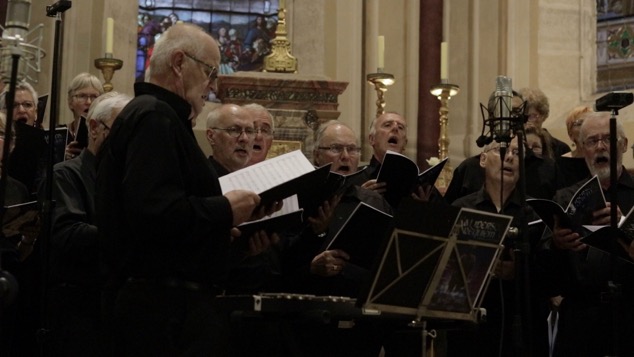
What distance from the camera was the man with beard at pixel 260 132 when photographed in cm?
517

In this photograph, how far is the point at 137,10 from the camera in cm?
864

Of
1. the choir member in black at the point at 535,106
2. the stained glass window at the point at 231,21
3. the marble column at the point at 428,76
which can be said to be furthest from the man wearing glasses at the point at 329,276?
the stained glass window at the point at 231,21

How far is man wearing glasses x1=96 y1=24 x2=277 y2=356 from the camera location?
3129mm

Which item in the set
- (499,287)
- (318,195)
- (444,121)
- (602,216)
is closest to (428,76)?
(444,121)

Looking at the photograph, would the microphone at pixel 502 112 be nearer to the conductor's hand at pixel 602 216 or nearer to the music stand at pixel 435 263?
the conductor's hand at pixel 602 216

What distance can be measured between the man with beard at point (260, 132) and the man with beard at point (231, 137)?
245 millimetres

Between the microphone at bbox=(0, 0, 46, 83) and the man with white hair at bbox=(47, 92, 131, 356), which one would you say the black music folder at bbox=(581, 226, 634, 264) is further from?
the microphone at bbox=(0, 0, 46, 83)

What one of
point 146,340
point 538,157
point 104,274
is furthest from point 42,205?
point 538,157

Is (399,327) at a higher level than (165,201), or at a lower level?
lower

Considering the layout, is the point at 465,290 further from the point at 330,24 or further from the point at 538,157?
the point at 330,24

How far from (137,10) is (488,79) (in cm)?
303

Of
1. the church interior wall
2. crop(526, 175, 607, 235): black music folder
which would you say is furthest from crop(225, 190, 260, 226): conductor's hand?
the church interior wall

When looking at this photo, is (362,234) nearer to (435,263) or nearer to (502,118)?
(435,263)

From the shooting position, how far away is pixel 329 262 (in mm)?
4527
